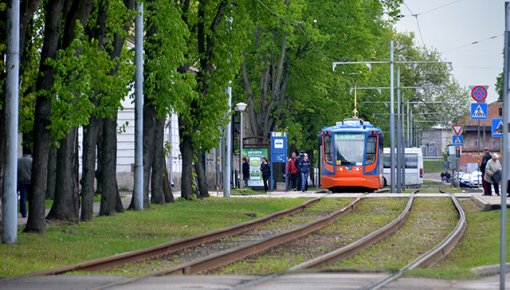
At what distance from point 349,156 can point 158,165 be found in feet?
66.3

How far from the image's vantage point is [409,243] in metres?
23.4

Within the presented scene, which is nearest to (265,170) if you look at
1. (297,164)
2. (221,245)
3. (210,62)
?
(297,164)

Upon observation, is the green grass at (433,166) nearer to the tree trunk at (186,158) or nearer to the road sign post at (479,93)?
the tree trunk at (186,158)

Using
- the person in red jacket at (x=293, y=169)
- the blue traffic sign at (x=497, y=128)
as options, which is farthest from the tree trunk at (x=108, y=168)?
the person in red jacket at (x=293, y=169)

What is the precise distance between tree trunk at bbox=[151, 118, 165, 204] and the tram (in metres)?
19.0

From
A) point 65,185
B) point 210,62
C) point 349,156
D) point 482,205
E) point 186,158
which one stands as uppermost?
point 210,62

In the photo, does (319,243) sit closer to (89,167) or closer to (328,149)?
(89,167)

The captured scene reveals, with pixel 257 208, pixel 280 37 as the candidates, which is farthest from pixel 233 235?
pixel 280 37

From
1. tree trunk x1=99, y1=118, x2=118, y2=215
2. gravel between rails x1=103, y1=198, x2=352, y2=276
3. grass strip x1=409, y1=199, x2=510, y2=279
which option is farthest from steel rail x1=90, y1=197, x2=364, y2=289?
tree trunk x1=99, y1=118, x2=118, y2=215

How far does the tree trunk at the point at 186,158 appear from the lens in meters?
42.4

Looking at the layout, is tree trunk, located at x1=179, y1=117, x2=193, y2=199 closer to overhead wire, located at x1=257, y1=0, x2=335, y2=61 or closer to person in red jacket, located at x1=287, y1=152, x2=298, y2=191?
overhead wire, located at x1=257, y1=0, x2=335, y2=61

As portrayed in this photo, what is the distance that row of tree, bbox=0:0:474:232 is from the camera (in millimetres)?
23859

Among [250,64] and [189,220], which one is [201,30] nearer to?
[189,220]

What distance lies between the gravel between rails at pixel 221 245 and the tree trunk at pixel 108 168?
4103 mm
